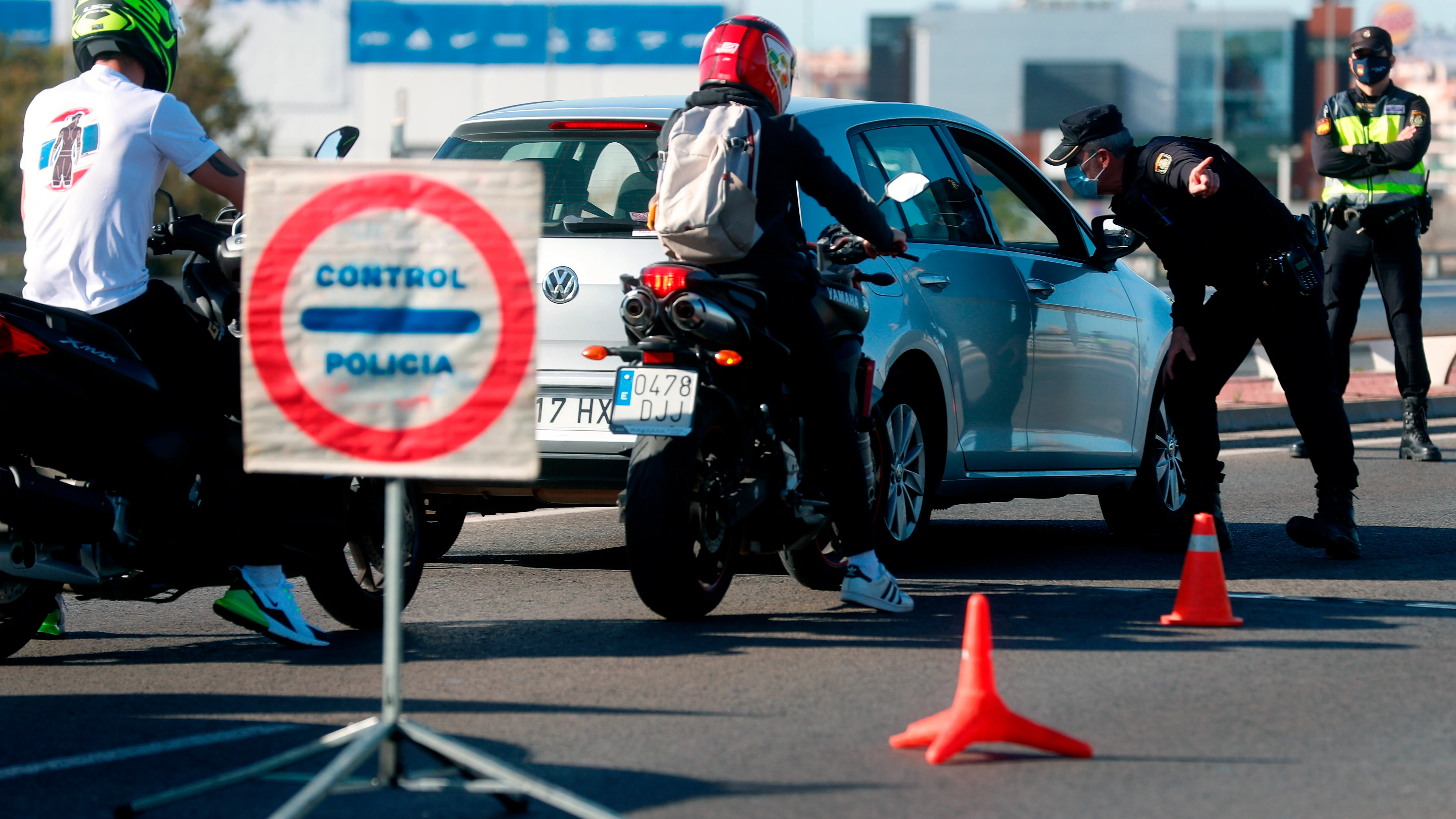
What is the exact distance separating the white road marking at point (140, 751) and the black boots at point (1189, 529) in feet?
14.5

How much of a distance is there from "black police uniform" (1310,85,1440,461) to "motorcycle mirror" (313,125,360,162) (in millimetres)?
7047

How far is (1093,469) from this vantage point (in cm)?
Result: 847

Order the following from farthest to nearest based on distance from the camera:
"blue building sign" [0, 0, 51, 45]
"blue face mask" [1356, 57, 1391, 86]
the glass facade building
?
the glass facade building, "blue building sign" [0, 0, 51, 45], "blue face mask" [1356, 57, 1391, 86]

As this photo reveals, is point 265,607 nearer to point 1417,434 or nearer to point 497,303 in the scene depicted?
point 497,303

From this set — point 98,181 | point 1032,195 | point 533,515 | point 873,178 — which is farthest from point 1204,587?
point 533,515

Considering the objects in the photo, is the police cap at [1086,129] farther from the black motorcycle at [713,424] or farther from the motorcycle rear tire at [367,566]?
the motorcycle rear tire at [367,566]

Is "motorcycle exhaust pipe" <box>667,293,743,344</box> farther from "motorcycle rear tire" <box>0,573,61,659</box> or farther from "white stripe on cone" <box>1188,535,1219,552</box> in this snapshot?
"motorcycle rear tire" <box>0,573,61,659</box>

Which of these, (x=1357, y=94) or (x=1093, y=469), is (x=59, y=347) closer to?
(x=1093, y=469)

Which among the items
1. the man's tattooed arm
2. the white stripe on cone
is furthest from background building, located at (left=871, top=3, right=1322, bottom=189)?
the man's tattooed arm

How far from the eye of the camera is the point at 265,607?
6.02 meters

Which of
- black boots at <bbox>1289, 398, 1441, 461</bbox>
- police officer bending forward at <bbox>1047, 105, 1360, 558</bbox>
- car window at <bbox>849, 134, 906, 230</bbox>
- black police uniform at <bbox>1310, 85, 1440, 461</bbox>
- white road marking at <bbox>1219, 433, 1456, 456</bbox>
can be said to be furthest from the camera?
white road marking at <bbox>1219, 433, 1456, 456</bbox>

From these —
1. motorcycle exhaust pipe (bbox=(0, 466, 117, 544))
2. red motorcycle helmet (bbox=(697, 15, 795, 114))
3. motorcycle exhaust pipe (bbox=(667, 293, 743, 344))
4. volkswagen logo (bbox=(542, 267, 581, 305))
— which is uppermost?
red motorcycle helmet (bbox=(697, 15, 795, 114))

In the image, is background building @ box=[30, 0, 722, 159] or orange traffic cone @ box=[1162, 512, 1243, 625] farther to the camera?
background building @ box=[30, 0, 722, 159]

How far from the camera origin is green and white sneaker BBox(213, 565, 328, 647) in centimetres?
598
